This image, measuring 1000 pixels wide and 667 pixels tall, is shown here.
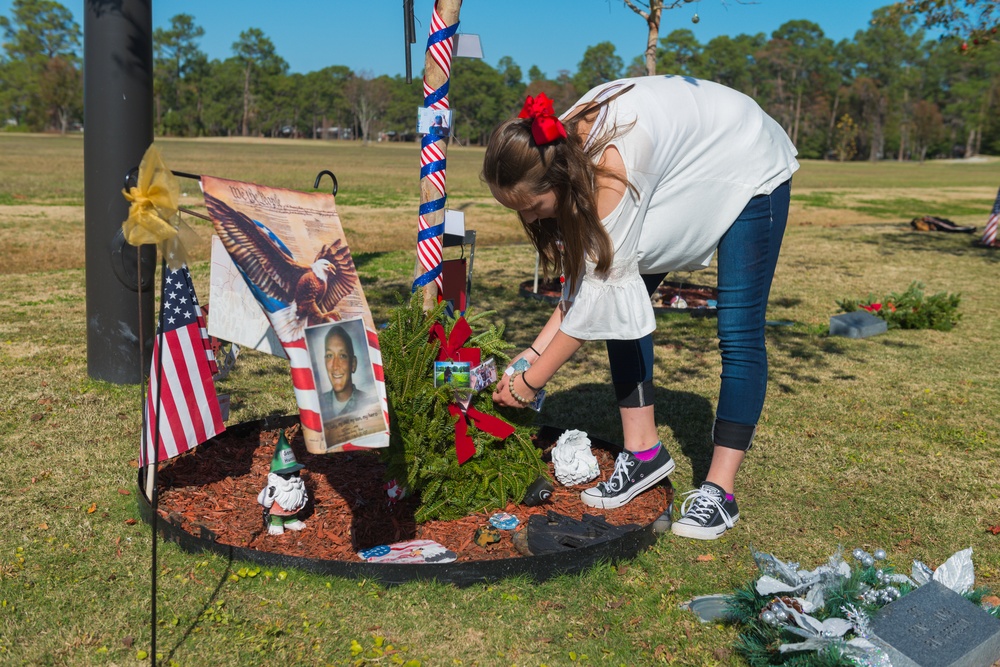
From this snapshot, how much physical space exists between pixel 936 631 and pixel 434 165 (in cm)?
318

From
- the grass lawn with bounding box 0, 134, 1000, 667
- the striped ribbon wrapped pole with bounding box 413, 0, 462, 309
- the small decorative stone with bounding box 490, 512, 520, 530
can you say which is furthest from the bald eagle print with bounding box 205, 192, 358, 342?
the striped ribbon wrapped pole with bounding box 413, 0, 462, 309

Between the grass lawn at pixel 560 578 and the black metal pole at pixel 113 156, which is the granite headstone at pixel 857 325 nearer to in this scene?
the grass lawn at pixel 560 578

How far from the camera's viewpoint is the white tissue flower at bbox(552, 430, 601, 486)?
12.8ft

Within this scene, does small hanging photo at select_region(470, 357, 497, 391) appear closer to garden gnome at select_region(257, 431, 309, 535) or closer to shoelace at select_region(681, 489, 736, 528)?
garden gnome at select_region(257, 431, 309, 535)

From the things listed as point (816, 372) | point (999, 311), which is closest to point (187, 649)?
point (816, 372)

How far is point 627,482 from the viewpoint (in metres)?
3.80

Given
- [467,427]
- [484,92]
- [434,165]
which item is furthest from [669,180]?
[484,92]

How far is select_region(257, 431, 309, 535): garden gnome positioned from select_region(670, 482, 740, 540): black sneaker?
1582 millimetres

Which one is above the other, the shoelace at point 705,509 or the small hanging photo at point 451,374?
the small hanging photo at point 451,374

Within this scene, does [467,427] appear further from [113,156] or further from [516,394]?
[113,156]

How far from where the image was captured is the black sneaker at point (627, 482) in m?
3.79

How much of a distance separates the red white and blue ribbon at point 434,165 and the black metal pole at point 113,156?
157 centimetres

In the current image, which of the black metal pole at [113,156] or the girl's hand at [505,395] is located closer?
the girl's hand at [505,395]

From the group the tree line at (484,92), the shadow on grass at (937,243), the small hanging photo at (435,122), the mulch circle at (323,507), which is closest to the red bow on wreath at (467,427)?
the mulch circle at (323,507)
